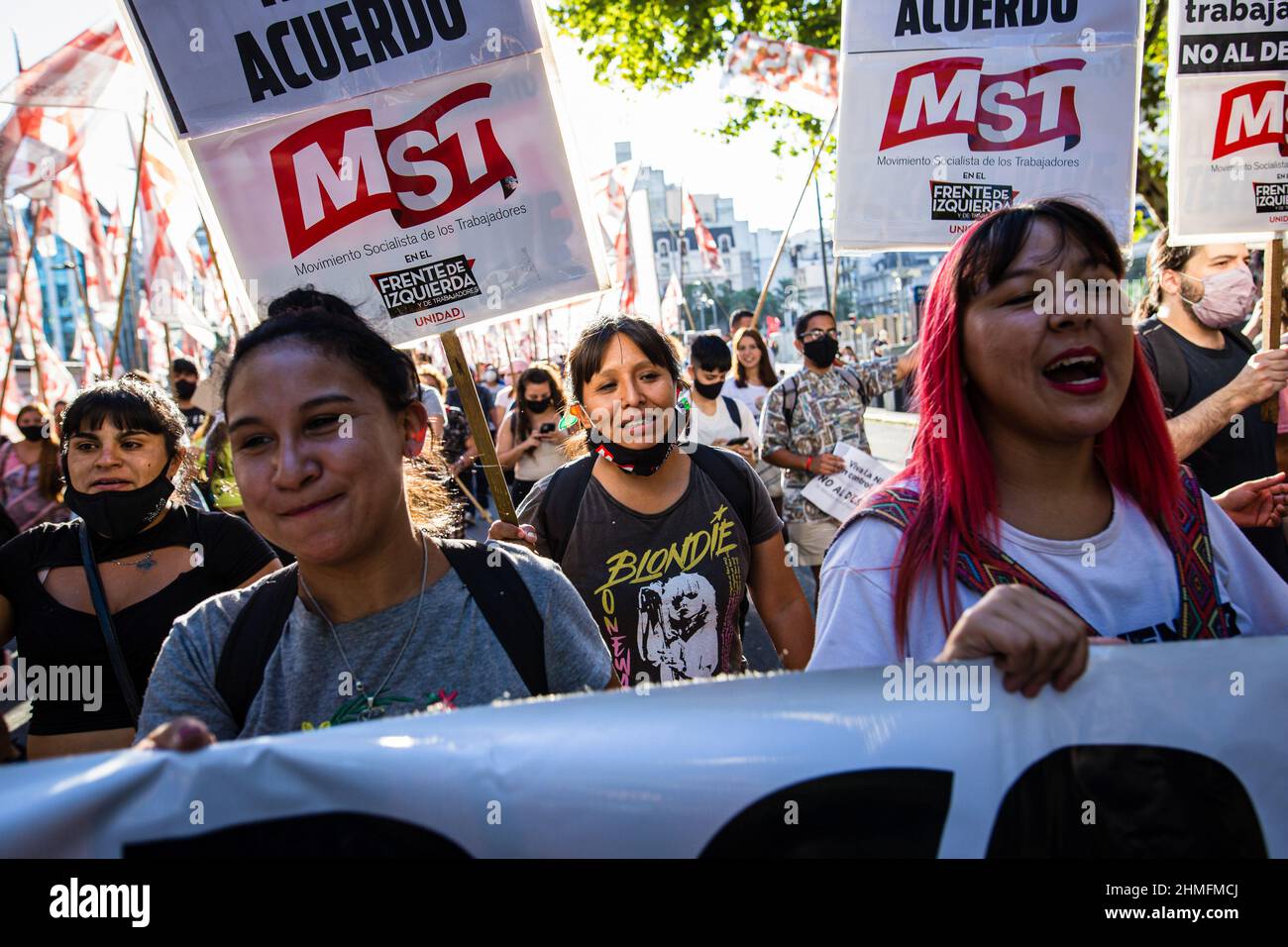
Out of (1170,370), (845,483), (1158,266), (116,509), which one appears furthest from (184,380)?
(1170,370)

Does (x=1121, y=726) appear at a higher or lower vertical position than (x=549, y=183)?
lower

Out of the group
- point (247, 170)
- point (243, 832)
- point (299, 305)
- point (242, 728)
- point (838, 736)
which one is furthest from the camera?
point (247, 170)

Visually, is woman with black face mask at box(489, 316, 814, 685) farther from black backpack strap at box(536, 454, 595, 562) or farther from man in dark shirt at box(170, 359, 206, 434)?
man in dark shirt at box(170, 359, 206, 434)

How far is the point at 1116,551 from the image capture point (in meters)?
1.88

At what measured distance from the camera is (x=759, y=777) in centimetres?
148

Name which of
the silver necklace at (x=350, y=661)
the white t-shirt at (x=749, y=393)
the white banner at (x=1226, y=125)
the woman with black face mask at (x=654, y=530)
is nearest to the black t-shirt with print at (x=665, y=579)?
the woman with black face mask at (x=654, y=530)

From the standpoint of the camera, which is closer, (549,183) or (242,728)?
(242,728)

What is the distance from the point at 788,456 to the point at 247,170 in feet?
12.9

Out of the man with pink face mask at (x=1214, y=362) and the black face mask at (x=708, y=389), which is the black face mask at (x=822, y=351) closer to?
the black face mask at (x=708, y=389)

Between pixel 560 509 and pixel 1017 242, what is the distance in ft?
6.16

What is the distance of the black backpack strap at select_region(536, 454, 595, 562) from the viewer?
3.47 m

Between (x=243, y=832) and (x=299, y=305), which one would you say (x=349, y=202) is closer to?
(x=299, y=305)
